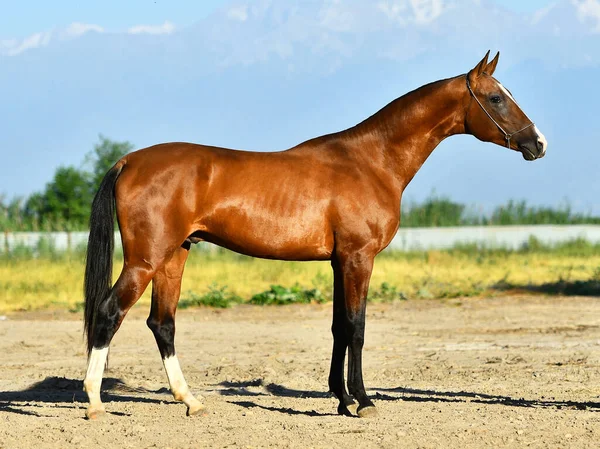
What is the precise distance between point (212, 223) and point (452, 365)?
12.7 ft

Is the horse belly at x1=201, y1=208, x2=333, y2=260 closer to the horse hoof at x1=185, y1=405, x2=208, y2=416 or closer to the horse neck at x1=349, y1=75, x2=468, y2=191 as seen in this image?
the horse neck at x1=349, y1=75, x2=468, y2=191

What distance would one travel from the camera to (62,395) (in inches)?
327

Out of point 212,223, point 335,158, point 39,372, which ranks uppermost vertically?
point 335,158

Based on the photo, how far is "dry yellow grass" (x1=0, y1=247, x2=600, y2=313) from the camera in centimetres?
1684

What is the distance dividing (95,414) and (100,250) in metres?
1.20

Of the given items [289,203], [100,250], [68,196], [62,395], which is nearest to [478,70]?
[289,203]

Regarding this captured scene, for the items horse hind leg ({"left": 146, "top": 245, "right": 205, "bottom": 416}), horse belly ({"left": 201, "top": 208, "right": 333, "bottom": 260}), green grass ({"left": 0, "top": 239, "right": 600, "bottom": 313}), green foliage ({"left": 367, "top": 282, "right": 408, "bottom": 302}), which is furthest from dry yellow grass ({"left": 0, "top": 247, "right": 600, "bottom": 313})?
horse belly ({"left": 201, "top": 208, "right": 333, "bottom": 260})

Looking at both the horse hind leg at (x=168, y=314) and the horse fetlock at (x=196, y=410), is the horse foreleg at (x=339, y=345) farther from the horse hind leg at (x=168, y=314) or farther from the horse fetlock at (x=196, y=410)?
the horse hind leg at (x=168, y=314)

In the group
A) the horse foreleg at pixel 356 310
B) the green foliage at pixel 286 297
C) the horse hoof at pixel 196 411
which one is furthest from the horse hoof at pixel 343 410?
the green foliage at pixel 286 297

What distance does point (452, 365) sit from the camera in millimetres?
9648

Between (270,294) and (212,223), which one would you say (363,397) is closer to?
(212,223)

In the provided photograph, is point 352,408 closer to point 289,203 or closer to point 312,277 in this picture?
point 289,203

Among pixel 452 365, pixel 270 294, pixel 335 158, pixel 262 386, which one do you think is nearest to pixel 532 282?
pixel 270 294

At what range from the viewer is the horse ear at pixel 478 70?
7168 mm
